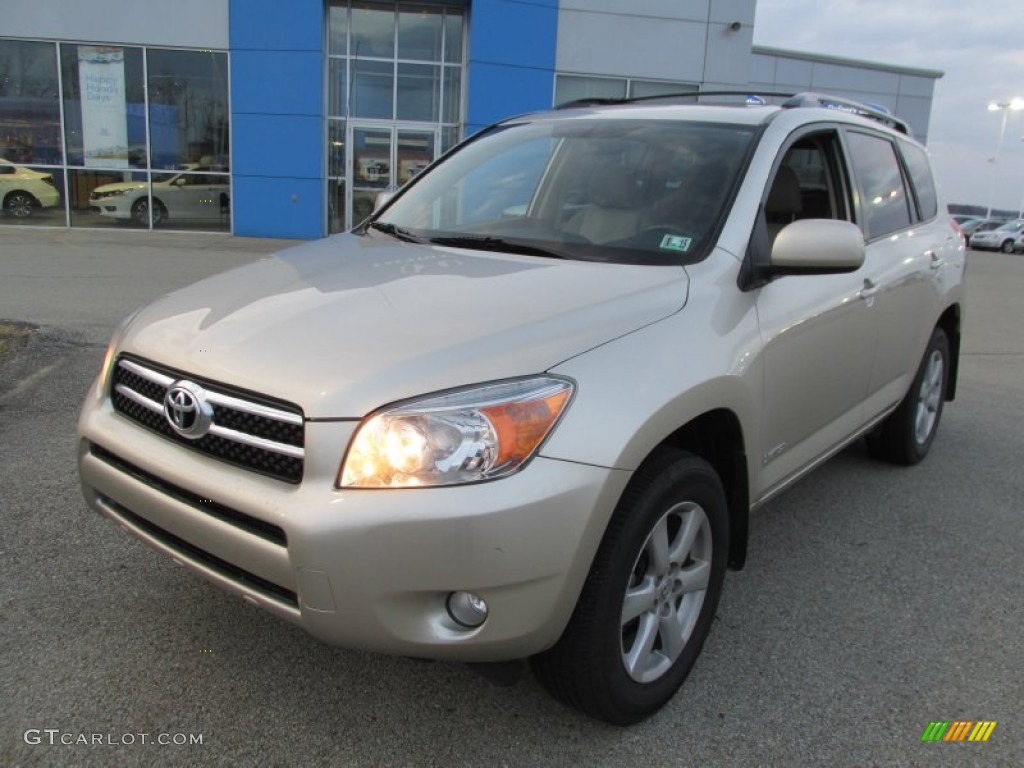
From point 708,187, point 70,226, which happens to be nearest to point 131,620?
point 708,187

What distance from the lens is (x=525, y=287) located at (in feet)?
7.94

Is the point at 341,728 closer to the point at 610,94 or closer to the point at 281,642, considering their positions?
the point at 281,642

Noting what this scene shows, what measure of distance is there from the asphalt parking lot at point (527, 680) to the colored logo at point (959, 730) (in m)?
0.03

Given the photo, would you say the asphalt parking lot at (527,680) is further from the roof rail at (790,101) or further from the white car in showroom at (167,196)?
the white car in showroom at (167,196)

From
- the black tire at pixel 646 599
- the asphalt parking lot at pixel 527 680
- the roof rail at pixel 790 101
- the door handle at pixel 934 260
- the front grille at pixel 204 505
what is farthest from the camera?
the door handle at pixel 934 260

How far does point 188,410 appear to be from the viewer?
2.15m

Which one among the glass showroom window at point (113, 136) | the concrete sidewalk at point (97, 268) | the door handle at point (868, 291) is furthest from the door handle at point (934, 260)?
the glass showroom window at point (113, 136)

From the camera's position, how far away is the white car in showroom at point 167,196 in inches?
706

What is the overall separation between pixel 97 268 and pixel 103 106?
7739 mm

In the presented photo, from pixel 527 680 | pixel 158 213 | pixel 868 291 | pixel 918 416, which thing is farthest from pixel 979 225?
pixel 527 680

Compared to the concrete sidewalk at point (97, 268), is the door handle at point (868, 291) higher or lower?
higher

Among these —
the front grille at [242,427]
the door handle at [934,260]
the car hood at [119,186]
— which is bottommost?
the car hood at [119,186]

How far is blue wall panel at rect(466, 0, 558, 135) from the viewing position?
17.3m

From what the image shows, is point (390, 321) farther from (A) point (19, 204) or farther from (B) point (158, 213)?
(A) point (19, 204)
